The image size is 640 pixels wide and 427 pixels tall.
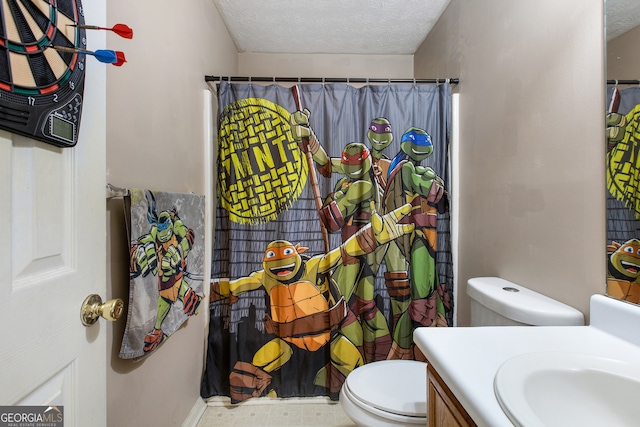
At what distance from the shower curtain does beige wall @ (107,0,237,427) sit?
181mm

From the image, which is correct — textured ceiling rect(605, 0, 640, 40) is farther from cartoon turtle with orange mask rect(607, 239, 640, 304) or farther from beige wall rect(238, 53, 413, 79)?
beige wall rect(238, 53, 413, 79)

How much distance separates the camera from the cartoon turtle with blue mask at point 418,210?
1624 millimetres

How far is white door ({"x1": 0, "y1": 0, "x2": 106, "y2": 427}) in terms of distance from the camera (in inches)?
17.2

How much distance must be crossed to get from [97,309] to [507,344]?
98cm

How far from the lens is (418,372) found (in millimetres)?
1249

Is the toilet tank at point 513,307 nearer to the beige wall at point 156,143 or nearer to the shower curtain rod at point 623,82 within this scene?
the shower curtain rod at point 623,82

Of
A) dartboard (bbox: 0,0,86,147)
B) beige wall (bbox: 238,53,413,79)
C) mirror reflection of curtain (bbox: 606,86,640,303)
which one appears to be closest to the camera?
dartboard (bbox: 0,0,86,147)

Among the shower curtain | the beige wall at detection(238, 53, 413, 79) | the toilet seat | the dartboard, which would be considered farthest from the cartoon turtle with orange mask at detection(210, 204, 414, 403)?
the beige wall at detection(238, 53, 413, 79)

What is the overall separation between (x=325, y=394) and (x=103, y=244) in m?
1.55

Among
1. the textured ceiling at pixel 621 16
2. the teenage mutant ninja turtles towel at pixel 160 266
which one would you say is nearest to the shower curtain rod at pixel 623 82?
the textured ceiling at pixel 621 16

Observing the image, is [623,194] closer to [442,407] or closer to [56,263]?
[442,407]

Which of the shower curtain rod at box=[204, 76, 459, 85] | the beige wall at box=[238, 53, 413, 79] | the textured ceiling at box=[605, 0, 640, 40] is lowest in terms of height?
the textured ceiling at box=[605, 0, 640, 40]

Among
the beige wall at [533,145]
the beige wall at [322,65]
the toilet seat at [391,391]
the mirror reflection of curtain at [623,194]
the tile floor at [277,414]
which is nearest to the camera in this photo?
the mirror reflection of curtain at [623,194]

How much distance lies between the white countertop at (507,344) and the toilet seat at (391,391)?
468 mm
